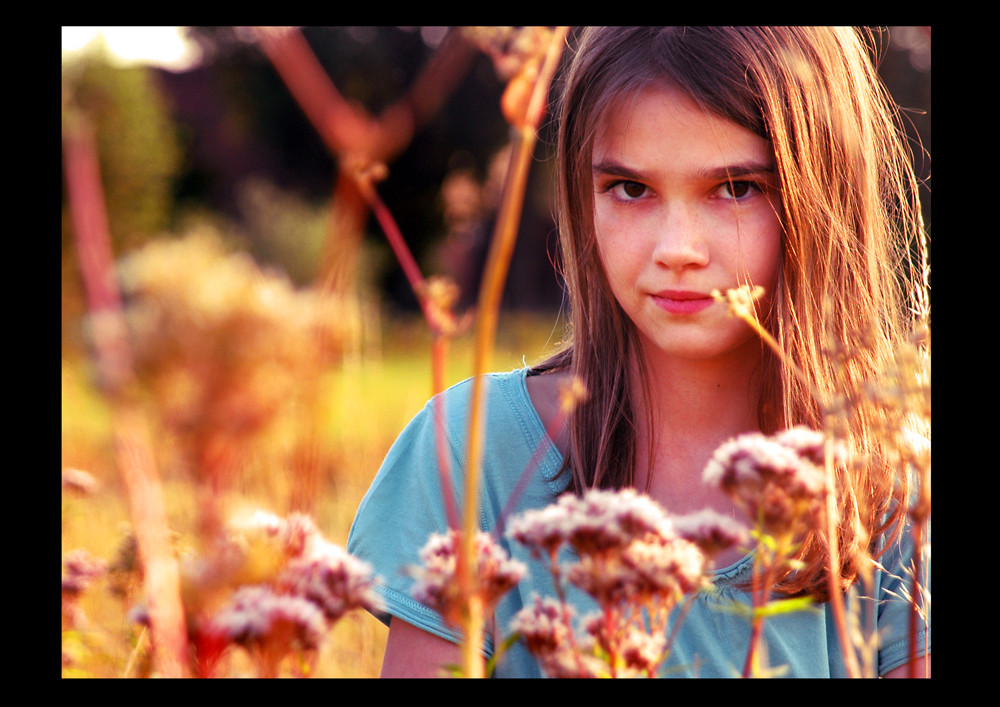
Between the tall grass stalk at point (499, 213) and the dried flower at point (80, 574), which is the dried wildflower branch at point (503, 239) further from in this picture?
the dried flower at point (80, 574)

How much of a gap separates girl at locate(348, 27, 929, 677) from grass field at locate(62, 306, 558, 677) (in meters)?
0.28

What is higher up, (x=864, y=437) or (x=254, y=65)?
(x=254, y=65)

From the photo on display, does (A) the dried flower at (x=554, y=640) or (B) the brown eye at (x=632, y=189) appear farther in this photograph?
(B) the brown eye at (x=632, y=189)

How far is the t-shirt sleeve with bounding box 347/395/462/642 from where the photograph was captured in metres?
1.23

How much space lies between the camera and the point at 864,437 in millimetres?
1241

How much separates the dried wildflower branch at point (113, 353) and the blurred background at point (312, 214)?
0.01 metres

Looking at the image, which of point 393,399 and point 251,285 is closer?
point 251,285

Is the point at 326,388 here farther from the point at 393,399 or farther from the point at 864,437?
the point at 393,399

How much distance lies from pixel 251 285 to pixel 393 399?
5.35 m

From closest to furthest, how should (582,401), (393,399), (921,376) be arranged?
(921,376) → (582,401) → (393,399)

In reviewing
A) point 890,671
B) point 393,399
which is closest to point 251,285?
point 890,671

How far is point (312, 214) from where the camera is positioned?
419 inches

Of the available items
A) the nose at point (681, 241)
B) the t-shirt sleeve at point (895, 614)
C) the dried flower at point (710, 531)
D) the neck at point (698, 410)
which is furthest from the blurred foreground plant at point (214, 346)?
the neck at point (698, 410)

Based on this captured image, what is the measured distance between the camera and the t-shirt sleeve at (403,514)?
1229 millimetres
